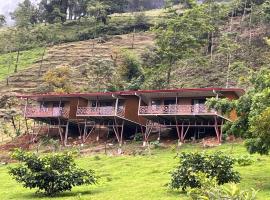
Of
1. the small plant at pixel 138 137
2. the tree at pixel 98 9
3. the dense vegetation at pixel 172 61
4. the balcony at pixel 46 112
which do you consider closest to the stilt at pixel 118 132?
the small plant at pixel 138 137

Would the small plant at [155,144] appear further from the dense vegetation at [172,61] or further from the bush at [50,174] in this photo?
the bush at [50,174]

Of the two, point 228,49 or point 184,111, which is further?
point 228,49

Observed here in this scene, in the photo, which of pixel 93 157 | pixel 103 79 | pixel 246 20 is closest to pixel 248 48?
pixel 246 20

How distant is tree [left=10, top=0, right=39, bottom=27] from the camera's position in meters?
114

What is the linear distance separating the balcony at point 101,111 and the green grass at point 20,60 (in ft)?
126

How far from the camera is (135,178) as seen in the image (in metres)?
28.2

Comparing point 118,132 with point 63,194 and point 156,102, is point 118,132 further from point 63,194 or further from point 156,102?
point 63,194

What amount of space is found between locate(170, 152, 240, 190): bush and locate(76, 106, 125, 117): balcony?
24.8m

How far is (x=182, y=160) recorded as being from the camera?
854 inches

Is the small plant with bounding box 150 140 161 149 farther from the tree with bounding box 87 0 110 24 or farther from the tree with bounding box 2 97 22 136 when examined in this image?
the tree with bounding box 87 0 110 24

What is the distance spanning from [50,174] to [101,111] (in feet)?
79.5

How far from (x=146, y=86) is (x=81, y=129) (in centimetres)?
1219

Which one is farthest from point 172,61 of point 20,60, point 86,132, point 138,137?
point 20,60

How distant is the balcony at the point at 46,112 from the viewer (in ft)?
164
